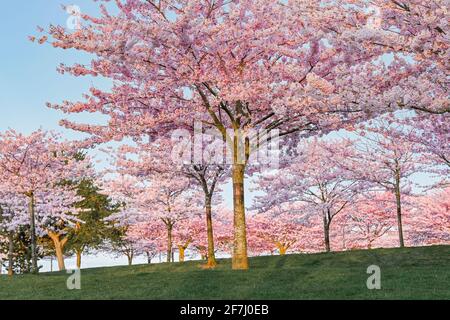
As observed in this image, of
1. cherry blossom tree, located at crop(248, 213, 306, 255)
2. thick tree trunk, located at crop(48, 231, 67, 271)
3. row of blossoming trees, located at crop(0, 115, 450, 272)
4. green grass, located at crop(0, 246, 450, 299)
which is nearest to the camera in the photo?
green grass, located at crop(0, 246, 450, 299)

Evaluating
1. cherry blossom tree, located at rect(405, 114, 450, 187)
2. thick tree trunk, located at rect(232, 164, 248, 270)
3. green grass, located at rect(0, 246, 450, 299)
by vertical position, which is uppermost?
cherry blossom tree, located at rect(405, 114, 450, 187)

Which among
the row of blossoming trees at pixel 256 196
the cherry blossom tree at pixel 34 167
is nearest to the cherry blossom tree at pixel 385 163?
the row of blossoming trees at pixel 256 196

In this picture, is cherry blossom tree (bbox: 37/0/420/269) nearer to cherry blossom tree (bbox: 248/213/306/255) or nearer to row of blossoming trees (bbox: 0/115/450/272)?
row of blossoming trees (bbox: 0/115/450/272)

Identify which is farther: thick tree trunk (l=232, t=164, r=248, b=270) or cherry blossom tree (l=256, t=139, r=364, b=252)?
cherry blossom tree (l=256, t=139, r=364, b=252)

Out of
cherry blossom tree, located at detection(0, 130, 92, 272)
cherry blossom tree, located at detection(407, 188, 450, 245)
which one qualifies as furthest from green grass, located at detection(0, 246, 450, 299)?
cherry blossom tree, located at detection(407, 188, 450, 245)

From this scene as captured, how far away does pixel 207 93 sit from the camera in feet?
64.8

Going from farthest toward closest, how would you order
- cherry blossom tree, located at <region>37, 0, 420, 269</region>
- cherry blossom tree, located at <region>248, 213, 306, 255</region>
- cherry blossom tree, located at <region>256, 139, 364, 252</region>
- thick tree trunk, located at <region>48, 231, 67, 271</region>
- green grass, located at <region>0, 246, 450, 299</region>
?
cherry blossom tree, located at <region>248, 213, 306, 255</region>
thick tree trunk, located at <region>48, 231, 67, 271</region>
cherry blossom tree, located at <region>256, 139, 364, 252</region>
cherry blossom tree, located at <region>37, 0, 420, 269</region>
green grass, located at <region>0, 246, 450, 299</region>

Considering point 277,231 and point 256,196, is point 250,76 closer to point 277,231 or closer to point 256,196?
point 256,196

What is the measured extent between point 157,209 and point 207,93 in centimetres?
1785

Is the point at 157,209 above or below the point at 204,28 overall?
below

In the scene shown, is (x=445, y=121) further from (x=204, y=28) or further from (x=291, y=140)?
(x=204, y=28)

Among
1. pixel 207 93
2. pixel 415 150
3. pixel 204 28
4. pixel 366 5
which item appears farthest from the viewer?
pixel 415 150

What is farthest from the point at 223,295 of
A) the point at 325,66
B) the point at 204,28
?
the point at 325,66

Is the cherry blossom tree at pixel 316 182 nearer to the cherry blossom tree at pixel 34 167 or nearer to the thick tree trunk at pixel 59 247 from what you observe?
the cherry blossom tree at pixel 34 167
